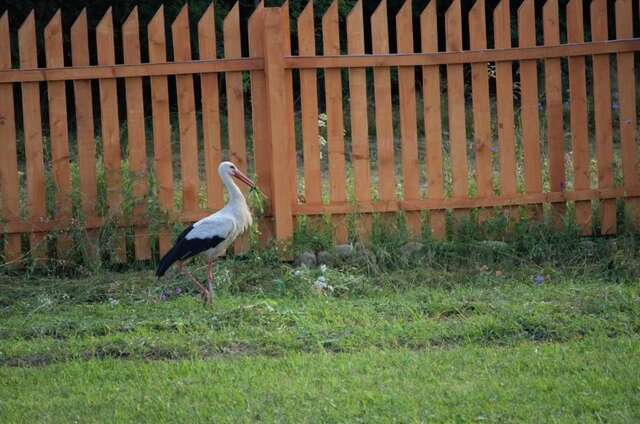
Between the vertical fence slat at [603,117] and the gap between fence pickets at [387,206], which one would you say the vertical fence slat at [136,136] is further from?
the vertical fence slat at [603,117]

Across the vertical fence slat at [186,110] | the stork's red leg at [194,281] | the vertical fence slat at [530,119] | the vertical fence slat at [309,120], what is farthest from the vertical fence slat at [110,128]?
the vertical fence slat at [530,119]

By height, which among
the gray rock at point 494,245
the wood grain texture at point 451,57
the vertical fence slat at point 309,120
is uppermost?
the wood grain texture at point 451,57

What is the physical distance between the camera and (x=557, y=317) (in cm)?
670

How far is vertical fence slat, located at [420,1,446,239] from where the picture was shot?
28.9ft

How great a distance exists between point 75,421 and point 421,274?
361 centimetres

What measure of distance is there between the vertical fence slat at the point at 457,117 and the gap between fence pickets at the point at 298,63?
0.37 ft

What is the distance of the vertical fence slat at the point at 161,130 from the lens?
8.79 m

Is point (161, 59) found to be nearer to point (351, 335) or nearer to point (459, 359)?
point (351, 335)

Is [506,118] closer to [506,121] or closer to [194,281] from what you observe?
[506,121]

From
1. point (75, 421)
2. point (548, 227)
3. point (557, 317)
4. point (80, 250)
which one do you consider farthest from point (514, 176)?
point (75, 421)

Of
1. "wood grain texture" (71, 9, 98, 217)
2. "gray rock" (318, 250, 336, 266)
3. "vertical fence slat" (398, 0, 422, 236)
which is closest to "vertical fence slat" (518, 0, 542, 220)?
"vertical fence slat" (398, 0, 422, 236)

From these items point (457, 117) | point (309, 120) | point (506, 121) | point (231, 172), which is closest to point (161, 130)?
point (231, 172)

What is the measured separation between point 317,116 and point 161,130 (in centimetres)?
135

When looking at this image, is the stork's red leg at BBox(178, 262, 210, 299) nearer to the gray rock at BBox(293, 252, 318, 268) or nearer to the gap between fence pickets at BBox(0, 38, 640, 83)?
the gray rock at BBox(293, 252, 318, 268)
